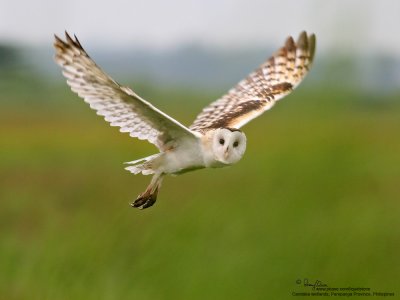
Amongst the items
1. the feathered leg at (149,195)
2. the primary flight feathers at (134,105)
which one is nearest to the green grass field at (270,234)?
the primary flight feathers at (134,105)

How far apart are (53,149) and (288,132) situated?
10.2m

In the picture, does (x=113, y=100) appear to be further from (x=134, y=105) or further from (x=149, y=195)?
(x=149, y=195)

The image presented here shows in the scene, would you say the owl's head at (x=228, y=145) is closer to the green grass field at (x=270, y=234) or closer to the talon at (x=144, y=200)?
the talon at (x=144, y=200)

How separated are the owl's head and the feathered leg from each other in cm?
45

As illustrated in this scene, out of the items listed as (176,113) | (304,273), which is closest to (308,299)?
(304,273)

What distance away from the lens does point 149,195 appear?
5723 mm

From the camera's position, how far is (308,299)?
8.07 meters

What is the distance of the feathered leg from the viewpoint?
5695mm

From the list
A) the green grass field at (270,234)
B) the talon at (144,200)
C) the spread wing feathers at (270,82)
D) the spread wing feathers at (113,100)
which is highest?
the spread wing feathers at (113,100)

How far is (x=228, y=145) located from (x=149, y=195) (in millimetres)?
620

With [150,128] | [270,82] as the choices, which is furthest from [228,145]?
[270,82]

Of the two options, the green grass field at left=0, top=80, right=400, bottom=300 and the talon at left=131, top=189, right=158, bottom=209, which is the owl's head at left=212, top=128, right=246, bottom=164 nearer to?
the talon at left=131, top=189, right=158, bottom=209

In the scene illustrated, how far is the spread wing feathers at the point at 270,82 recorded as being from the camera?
21.9 feet

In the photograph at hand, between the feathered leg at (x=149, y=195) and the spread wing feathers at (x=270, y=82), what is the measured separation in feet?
2.81
